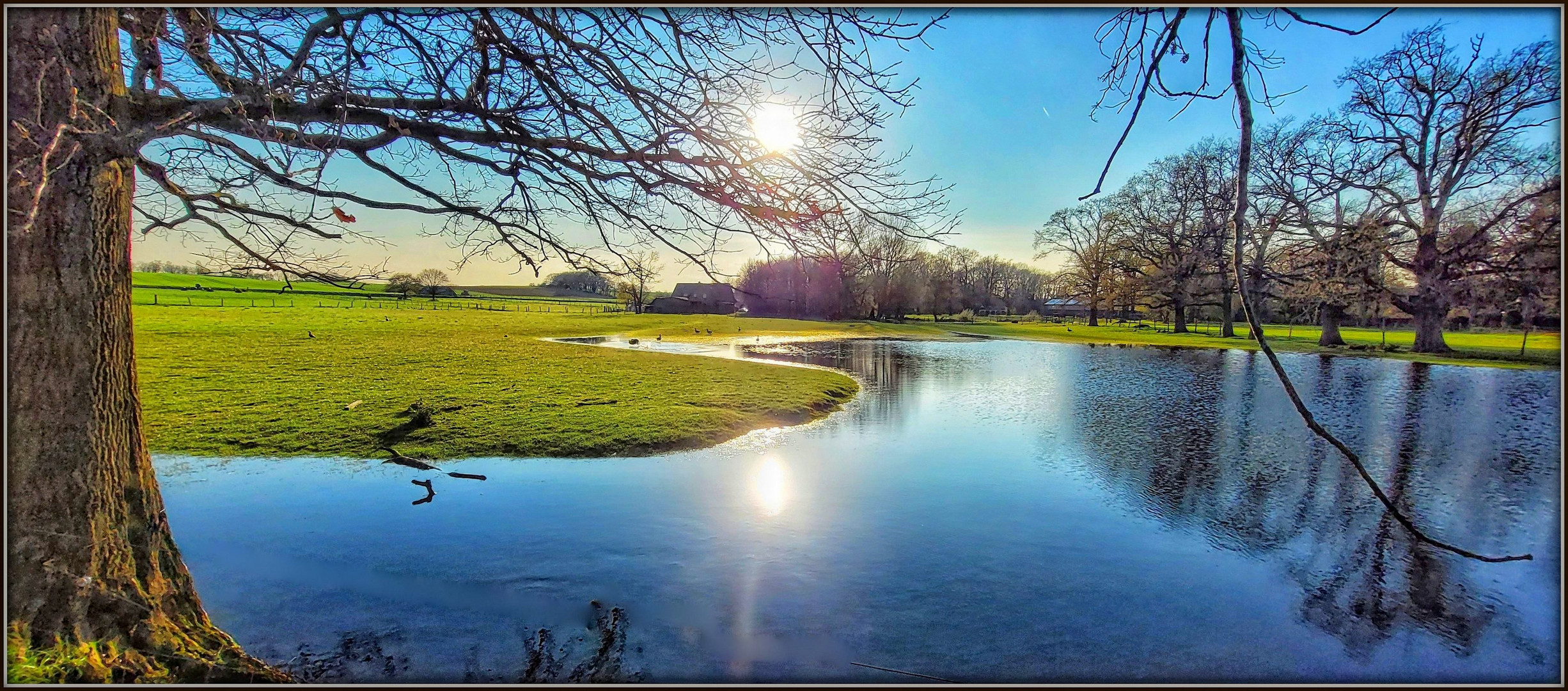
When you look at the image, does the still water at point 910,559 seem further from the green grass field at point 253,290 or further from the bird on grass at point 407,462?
the green grass field at point 253,290

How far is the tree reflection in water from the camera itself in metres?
5.14

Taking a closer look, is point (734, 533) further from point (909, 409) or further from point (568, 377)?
point (568, 377)

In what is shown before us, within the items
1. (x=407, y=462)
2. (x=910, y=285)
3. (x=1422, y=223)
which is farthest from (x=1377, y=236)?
(x=910, y=285)

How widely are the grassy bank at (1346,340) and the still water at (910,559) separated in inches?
489

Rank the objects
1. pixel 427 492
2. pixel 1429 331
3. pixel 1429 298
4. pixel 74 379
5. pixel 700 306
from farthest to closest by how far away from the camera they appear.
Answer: pixel 700 306
pixel 1429 331
pixel 1429 298
pixel 427 492
pixel 74 379

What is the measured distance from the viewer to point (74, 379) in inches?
117

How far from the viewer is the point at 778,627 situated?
4789 mm

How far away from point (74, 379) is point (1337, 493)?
12.2 m

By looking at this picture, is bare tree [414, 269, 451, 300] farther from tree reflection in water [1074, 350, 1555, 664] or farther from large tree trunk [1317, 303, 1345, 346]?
large tree trunk [1317, 303, 1345, 346]

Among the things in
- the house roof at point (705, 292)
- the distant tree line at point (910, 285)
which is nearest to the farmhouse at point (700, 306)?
the house roof at point (705, 292)

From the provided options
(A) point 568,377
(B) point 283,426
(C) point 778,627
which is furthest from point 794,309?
(C) point 778,627

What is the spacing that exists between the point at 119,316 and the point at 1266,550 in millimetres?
9184

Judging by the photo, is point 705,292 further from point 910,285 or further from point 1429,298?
point 1429,298

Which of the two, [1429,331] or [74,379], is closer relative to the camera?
[74,379]
